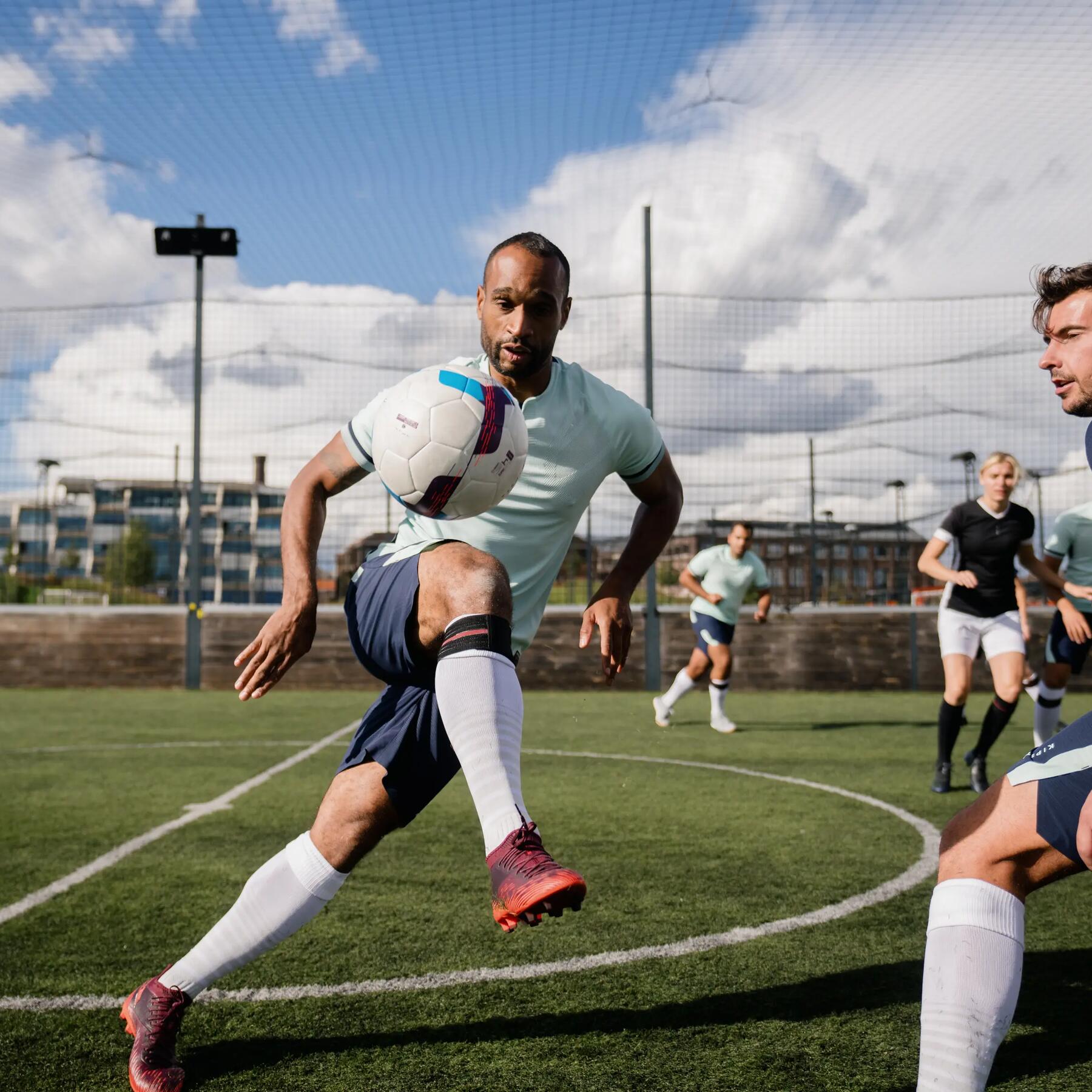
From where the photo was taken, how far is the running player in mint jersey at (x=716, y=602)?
412 inches

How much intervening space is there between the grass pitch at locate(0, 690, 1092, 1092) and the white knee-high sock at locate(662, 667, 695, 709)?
2.81 metres

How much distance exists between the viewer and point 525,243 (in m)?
2.58

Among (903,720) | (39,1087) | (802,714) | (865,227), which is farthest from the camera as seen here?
(865,227)

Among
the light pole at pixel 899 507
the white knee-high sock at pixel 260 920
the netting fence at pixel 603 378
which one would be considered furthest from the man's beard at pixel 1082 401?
the light pole at pixel 899 507

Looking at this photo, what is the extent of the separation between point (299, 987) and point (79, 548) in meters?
12.9

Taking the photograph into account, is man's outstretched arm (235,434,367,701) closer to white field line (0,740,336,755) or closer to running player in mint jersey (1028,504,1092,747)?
running player in mint jersey (1028,504,1092,747)

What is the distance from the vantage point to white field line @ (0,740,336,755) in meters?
8.35

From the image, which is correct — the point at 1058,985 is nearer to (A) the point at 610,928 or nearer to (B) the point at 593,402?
(A) the point at 610,928

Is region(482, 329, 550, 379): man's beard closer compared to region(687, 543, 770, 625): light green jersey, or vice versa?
region(482, 329, 550, 379): man's beard

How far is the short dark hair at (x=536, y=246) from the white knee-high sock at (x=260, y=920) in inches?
61.5

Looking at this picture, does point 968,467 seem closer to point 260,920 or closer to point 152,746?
point 152,746

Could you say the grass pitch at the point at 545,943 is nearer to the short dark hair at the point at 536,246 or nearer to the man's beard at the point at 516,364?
the man's beard at the point at 516,364

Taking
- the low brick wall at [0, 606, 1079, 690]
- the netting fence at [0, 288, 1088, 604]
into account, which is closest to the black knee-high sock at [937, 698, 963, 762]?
the netting fence at [0, 288, 1088, 604]

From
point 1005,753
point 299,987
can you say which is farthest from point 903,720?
point 299,987
